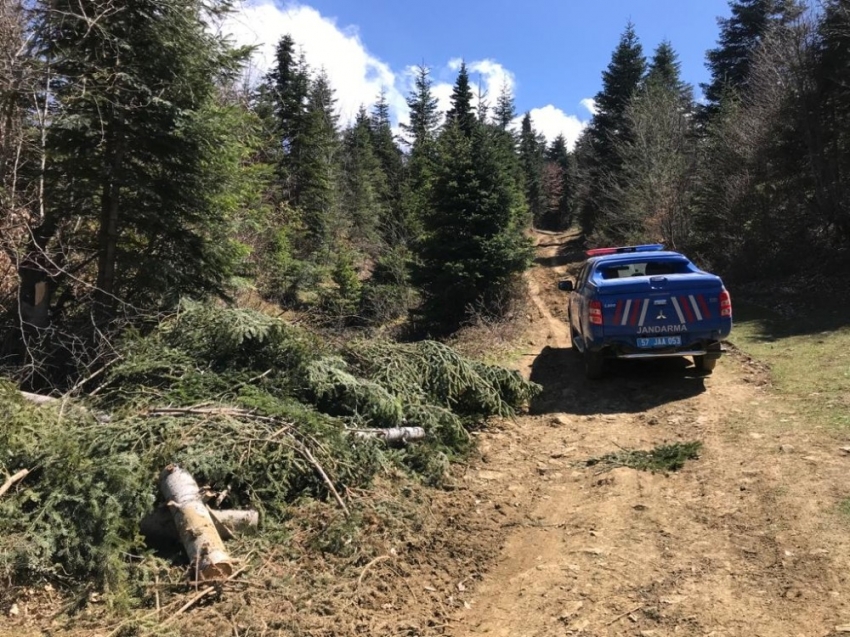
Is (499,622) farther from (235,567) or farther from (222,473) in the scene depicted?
(222,473)

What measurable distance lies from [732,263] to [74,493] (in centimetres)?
2093

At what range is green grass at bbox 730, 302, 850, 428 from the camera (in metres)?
6.94

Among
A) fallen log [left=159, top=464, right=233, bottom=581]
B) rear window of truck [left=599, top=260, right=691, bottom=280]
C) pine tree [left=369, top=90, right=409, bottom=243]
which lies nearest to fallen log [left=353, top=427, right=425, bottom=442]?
fallen log [left=159, top=464, right=233, bottom=581]

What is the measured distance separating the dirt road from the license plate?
0.75m

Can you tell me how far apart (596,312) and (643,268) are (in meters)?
2.51

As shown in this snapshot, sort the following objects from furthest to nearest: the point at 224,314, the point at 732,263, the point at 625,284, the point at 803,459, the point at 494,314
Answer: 1. the point at 732,263
2. the point at 494,314
3. the point at 625,284
4. the point at 224,314
5. the point at 803,459

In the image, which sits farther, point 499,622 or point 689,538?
point 689,538

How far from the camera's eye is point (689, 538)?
4324mm

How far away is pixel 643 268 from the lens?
32.6ft

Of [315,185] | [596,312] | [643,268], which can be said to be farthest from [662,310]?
[315,185]

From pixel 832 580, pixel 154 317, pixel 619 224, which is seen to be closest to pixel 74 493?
pixel 154 317

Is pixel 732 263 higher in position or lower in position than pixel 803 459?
higher

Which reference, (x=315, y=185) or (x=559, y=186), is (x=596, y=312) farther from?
(x=559, y=186)

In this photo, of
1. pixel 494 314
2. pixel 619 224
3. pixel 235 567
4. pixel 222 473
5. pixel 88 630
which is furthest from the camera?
pixel 619 224
